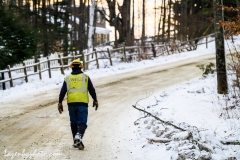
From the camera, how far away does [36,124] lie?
27.2 feet

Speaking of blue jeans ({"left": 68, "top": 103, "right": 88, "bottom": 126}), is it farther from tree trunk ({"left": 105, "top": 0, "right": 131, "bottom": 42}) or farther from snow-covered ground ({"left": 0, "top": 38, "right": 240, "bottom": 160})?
tree trunk ({"left": 105, "top": 0, "right": 131, "bottom": 42})

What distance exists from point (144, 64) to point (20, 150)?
1712 cm

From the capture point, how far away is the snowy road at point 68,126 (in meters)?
6.12

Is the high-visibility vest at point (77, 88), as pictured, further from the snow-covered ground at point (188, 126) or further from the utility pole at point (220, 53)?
the utility pole at point (220, 53)

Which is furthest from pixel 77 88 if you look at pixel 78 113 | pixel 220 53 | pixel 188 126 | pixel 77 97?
pixel 220 53

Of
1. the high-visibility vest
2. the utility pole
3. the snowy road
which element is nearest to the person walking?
the high-visibility vest

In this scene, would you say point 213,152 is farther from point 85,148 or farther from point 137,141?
point 85,148

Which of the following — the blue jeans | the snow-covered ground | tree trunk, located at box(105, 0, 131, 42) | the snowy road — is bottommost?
the snowy road

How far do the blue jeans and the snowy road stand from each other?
538 mm

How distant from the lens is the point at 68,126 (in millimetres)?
8102

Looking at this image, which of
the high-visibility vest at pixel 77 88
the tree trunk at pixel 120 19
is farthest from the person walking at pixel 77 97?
the tree trunk at pixel 120 19

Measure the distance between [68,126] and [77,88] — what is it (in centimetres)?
207

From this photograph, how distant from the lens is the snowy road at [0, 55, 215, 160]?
612 centimetres

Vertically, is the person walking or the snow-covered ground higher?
the person walking
